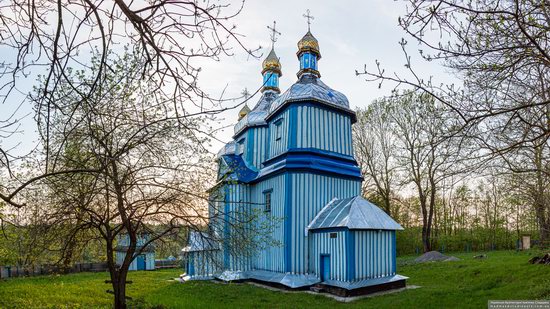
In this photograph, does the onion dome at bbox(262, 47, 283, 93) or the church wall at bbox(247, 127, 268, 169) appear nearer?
the church wall at bbox(247, 127, 268, 169)

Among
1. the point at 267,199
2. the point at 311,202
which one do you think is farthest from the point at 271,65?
the point at 311,202

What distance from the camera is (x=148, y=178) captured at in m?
8.00

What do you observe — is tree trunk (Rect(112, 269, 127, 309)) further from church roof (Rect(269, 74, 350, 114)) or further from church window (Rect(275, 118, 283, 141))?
church roof (Rect(269, 74, 350, 114))

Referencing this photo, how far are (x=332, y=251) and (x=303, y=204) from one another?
2202mm

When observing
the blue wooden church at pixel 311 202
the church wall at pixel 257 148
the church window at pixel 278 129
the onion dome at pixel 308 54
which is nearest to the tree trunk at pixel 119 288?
the blue wooden church at pixel 311 202

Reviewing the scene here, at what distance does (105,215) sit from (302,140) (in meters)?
8.60

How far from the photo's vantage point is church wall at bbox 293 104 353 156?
1542 cm

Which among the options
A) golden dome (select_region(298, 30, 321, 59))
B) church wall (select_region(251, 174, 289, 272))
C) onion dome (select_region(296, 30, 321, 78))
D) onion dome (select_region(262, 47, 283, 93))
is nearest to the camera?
church wall (select_region(251, 174, 289, 272))

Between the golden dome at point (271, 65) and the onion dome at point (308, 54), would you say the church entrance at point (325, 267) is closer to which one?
the onion dome at point (308, 54)

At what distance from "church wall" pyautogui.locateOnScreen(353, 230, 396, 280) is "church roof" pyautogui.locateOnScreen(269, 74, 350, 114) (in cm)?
546

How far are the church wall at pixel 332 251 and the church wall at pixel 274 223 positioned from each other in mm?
1146

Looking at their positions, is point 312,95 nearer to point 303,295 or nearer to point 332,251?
point 332,251

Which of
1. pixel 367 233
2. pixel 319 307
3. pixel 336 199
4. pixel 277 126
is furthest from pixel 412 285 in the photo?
pixel 277 126

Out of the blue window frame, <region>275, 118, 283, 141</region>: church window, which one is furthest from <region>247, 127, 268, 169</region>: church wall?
the blue window frame
